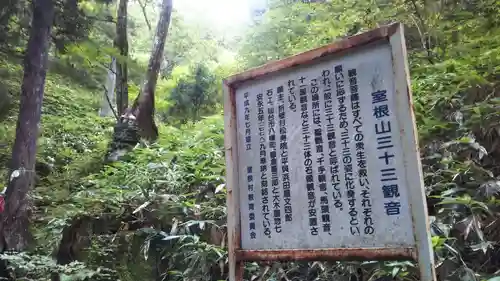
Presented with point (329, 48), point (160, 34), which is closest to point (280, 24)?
point (160, 34)

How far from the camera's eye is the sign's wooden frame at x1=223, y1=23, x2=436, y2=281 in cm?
199

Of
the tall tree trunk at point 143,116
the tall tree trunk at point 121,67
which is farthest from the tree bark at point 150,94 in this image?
the tall tree trunk at point 121,67

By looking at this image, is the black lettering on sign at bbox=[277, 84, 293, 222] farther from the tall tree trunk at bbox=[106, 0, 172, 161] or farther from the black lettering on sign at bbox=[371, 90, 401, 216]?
the tall tree trunk at bbox=[106, 0, 172, 161]

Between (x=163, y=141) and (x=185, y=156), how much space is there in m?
1.27

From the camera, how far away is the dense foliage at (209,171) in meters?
2.93

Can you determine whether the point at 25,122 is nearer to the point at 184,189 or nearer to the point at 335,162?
the point at 184,189

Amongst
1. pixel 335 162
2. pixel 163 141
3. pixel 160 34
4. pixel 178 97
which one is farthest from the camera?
pixel 178 97

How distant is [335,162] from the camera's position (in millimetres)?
2342

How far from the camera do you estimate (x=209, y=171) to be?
475cm

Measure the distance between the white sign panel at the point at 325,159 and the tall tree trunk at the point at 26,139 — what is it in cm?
319

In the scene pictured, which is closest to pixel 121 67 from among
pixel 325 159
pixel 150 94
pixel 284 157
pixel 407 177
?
pixel 150 94

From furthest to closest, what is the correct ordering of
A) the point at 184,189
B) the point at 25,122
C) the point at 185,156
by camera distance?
the point at 185,156, the point at 25,122, the point at 184,189

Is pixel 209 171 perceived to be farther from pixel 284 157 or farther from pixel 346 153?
pixel 346 153

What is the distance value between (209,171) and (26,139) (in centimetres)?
223
